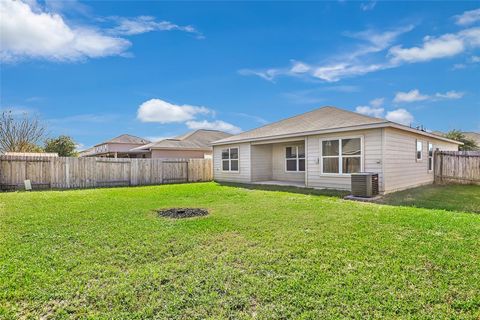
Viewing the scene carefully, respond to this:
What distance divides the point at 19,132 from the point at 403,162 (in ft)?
106

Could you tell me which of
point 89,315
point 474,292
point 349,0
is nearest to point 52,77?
point 349,0

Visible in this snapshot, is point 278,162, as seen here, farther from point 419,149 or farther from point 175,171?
point 419,149

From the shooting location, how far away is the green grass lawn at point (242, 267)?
2701 millimetres

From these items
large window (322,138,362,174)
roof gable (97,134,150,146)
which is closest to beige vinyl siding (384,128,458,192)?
large window (322,138,362,174)

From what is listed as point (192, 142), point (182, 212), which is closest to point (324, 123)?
point (182, 212)

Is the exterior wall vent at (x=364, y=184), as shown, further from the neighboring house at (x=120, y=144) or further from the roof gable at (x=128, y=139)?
the roof gable at (x=128, y=139)

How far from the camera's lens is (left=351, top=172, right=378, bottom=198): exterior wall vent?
9172 mm

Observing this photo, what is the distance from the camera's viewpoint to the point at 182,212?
23.7 feet

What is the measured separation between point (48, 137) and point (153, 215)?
29.3 meters

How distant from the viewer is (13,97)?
21.8 metres

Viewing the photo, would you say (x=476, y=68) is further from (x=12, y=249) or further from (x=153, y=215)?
(x=12, y=249)

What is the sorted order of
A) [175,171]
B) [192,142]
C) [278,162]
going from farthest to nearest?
[192,142]
[175,171]
[278,162]

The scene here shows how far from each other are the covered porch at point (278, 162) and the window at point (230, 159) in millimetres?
1412

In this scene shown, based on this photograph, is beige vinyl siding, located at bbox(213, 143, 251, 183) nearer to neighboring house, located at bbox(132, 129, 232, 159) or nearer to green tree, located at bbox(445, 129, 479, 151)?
neighboring house, located at bbox(132, 129, 232, 159)
